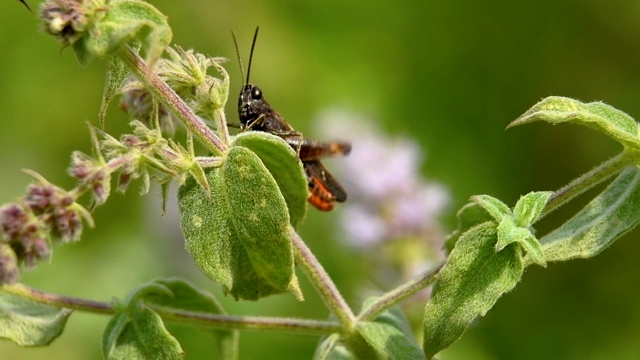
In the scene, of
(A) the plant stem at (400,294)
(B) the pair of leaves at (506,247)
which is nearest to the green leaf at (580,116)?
(B) the pair of leaves at (506,247)

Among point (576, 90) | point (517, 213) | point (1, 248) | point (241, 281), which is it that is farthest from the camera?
point (576, 90)

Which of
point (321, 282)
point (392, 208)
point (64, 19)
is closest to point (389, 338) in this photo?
point (321, 282)

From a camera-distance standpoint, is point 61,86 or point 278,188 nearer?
point 278,188

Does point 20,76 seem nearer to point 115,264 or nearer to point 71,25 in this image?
point 115,264

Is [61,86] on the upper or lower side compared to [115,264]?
upper

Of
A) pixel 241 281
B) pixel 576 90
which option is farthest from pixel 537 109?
pixel 576 90

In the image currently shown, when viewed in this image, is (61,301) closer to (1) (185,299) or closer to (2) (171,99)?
(1) (185,299)

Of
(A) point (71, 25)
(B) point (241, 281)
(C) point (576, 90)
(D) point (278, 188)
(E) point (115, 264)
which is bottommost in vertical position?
(E) point (115, 264)
